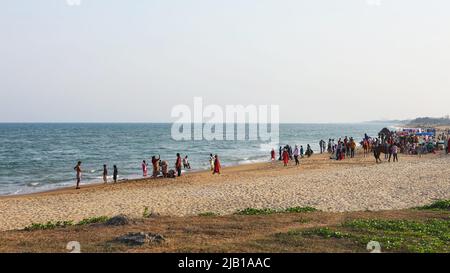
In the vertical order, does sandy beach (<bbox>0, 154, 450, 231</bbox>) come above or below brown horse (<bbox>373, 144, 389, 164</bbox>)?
below

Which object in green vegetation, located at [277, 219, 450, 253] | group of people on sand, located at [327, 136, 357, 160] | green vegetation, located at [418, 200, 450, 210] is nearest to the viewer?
green vegetation, located at [277, 219, 450, 253]

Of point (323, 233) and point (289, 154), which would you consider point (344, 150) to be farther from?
point (323, 233)

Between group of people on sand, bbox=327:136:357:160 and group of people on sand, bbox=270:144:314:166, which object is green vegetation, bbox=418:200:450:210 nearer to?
group of people on sand, bbox=270:144:314:166

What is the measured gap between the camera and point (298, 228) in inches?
422

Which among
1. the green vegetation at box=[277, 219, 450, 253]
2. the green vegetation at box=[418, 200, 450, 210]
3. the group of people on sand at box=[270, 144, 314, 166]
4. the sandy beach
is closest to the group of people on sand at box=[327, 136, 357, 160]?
the group of people on sand at box=[270, 144, 314, 166]

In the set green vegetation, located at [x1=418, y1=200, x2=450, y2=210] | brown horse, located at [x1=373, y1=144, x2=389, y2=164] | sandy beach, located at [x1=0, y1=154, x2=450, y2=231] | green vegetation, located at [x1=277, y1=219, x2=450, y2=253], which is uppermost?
brown horse, located at [x1=373, y1=144, x2=389, y2=164]

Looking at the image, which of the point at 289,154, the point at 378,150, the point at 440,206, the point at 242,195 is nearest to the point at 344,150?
the point at 289,154

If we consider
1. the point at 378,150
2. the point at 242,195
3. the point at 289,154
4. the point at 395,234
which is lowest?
the point at 242,195

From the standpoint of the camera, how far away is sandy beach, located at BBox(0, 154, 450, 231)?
16.1 meters

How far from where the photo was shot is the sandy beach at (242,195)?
1611 centimetres

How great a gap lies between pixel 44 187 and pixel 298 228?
21.9m

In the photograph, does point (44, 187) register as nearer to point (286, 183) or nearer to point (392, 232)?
point (286, 183)

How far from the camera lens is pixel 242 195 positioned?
1889cm
